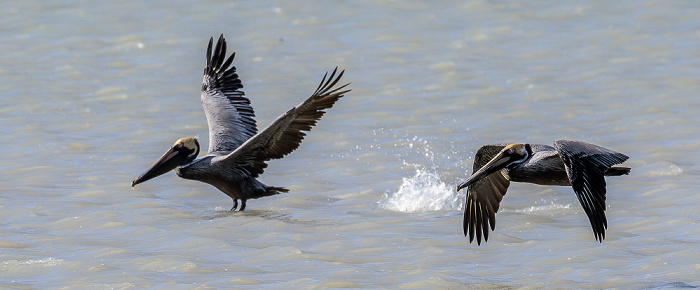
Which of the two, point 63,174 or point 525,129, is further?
point 525,129

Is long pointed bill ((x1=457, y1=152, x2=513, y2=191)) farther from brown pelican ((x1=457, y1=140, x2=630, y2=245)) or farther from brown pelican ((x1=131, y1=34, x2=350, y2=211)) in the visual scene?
brown pelican ((x1=131, y1=34, x2=350, y2=211))

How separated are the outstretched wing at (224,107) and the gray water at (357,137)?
491 mm

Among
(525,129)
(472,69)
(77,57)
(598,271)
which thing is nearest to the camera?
(598,271)

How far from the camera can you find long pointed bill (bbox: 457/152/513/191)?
7031 mm

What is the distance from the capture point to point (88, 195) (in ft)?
28.4

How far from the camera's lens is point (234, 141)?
8852mm

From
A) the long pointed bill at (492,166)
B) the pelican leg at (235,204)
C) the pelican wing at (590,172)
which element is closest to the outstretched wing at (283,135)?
the pelican leg at (235,204)

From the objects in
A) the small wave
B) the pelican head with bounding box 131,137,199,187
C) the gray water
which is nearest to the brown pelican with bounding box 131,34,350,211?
the pelican head with bounding box 131,137,199,187

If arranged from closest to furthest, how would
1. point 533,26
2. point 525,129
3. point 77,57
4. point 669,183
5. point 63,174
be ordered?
point 669,183
point 63,174
point 525,129
point 77,57
point 533,26

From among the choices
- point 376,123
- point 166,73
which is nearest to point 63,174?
point 376,123

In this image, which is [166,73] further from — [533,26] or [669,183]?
[669,183]

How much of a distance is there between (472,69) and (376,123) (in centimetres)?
242

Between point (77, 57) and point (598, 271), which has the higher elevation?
point (598, 271)

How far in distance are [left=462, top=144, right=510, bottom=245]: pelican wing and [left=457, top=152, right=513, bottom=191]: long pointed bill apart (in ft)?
0.55
